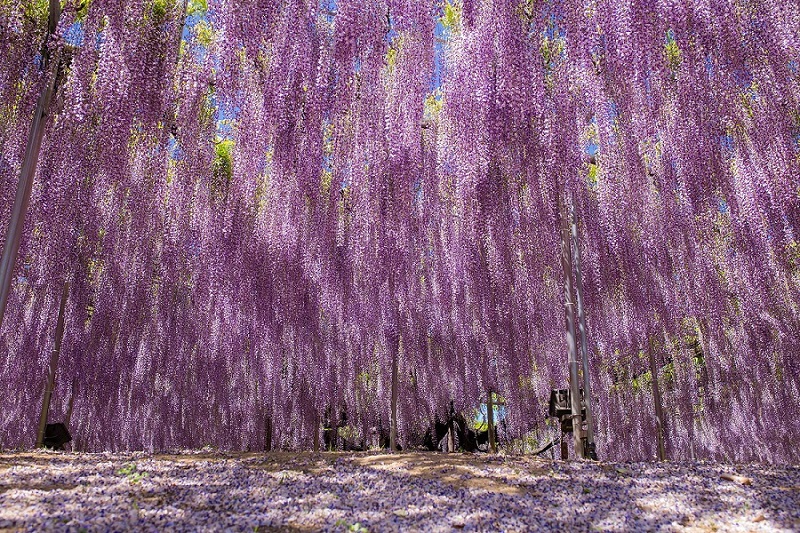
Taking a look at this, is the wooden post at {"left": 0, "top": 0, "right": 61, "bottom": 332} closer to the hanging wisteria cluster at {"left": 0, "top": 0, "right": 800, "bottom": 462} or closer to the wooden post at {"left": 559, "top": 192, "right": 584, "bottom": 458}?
the hanging wisteria cluster at {"left": 0, "top": 0, "right": 800, "bottom": 462}

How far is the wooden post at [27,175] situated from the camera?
5.80 metres

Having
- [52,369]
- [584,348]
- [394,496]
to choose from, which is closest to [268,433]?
[52,369]

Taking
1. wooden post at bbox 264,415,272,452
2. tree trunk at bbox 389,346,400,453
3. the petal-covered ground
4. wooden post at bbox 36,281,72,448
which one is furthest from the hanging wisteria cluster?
the petal-covered ground

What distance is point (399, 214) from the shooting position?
721 centimetres

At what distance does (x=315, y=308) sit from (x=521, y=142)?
16.8ft

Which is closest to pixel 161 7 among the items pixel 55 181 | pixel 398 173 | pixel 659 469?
pixel 55 181

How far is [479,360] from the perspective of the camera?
37.8 feet

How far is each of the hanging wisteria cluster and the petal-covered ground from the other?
3138mm

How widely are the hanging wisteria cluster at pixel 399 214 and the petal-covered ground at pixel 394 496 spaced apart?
3138mm

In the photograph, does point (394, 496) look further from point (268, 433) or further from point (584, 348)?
point (268, 433)

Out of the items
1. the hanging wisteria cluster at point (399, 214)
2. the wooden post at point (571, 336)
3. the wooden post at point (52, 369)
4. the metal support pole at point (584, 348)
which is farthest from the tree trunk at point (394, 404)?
the wooden post at point (52, 369)

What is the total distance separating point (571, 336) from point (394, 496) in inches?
163

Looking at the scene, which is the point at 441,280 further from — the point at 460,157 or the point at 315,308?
the point at 460,157

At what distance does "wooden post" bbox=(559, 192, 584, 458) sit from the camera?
7059 millimetres
